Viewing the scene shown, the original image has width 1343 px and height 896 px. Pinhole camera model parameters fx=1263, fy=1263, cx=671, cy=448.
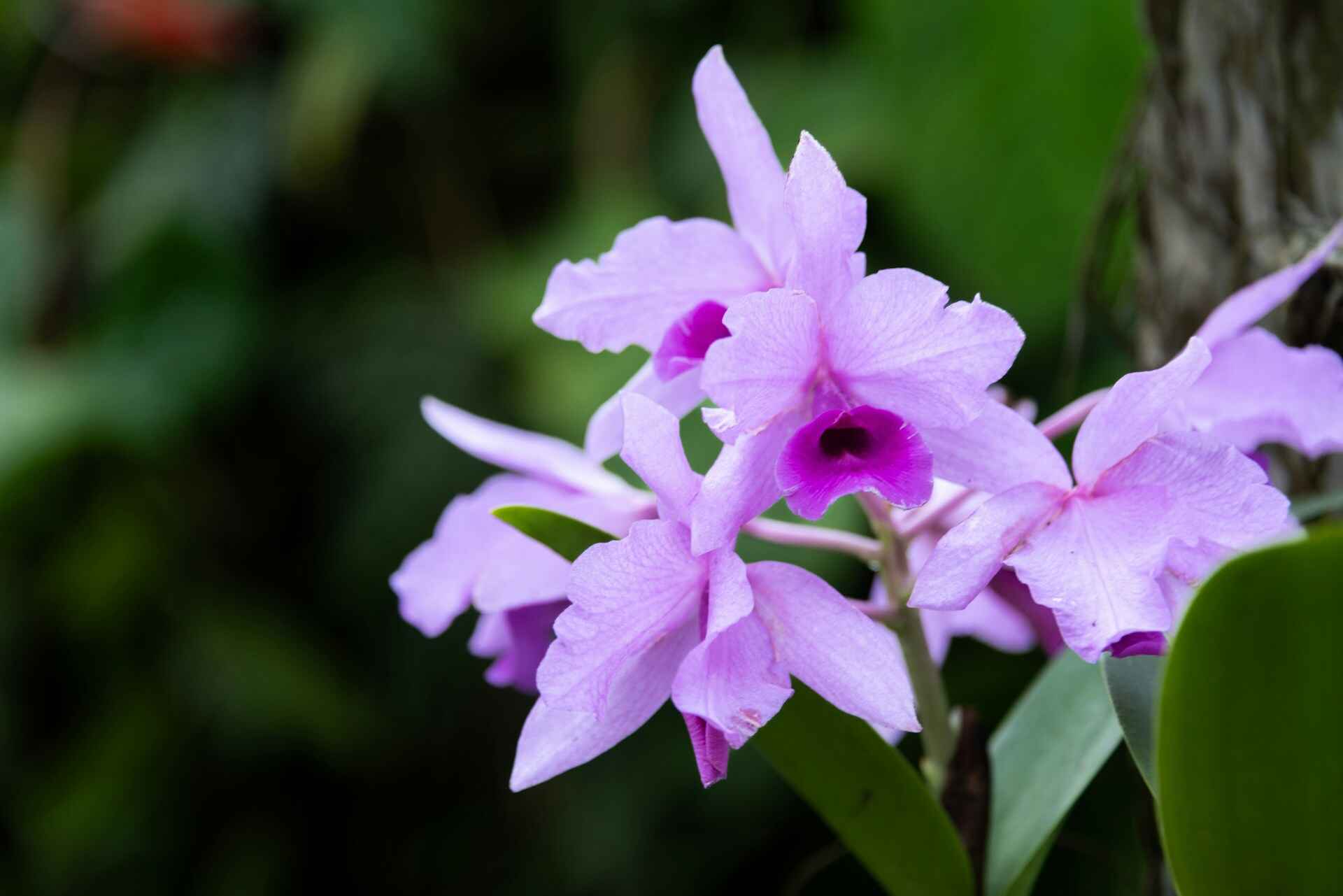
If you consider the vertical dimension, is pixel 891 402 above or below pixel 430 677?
above

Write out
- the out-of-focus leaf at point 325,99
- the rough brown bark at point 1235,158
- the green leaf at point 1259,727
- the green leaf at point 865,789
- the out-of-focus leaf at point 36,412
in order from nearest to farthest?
the green leaf at point 1259,727 → the green leaf at point 865,789 → the rough brown bark at point 1235,158 → the out-of-focus leaf at point 36,412 → the out-of-focus leaf at point 325,99

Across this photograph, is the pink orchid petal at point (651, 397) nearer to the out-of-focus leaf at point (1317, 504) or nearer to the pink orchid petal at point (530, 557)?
the pink orchid petal at point (530, 557)

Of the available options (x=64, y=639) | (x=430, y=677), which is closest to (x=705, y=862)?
(x=430, y=677)

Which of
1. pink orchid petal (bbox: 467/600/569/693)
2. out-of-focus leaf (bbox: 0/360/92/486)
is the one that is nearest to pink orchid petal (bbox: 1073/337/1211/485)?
pink orchid petal (bbox: 467/600/569/693)

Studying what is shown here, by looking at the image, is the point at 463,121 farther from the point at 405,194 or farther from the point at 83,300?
the point at 83,300

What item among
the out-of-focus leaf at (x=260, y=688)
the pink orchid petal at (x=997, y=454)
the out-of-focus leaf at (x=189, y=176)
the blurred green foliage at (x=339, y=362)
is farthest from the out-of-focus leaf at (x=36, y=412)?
the pink orchid petal at (x=997, y=454)
